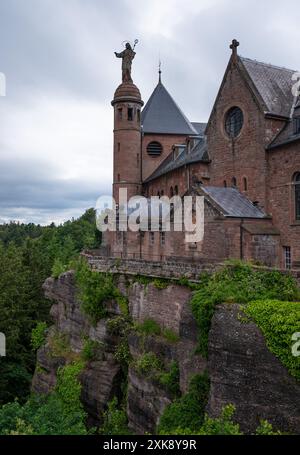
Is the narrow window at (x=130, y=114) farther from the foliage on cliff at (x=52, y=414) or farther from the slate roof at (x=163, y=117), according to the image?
the foliage on cliff at (x=52, y=414)

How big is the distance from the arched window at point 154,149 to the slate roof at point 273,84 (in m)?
15.1

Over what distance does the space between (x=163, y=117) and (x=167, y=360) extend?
1174 inches

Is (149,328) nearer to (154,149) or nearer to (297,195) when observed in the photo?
(297,195)

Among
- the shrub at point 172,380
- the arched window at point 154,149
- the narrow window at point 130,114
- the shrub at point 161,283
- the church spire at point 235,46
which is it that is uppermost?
the church spire at point 235,46

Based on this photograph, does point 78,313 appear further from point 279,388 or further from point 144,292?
point 279,388

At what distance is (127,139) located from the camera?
3784 centimetres

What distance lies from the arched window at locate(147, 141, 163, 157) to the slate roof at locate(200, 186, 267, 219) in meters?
16.2

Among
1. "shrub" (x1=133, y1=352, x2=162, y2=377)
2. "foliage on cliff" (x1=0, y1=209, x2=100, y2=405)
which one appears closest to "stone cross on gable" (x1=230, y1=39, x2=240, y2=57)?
"shrub" (x1=133, y1=352, x2=162, y2=377)

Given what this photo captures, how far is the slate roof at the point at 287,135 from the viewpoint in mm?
22519

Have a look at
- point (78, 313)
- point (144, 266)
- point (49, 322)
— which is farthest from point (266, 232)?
point (49, 322)

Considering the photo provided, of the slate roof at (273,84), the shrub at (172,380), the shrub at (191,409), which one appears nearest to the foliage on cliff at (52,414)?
the shrub at (191,409)

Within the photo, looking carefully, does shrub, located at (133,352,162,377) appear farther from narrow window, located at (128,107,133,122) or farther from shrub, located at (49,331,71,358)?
narrow window, located at (128,107,133,122)

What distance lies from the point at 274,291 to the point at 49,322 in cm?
3151

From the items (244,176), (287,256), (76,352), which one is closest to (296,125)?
(244,176)
